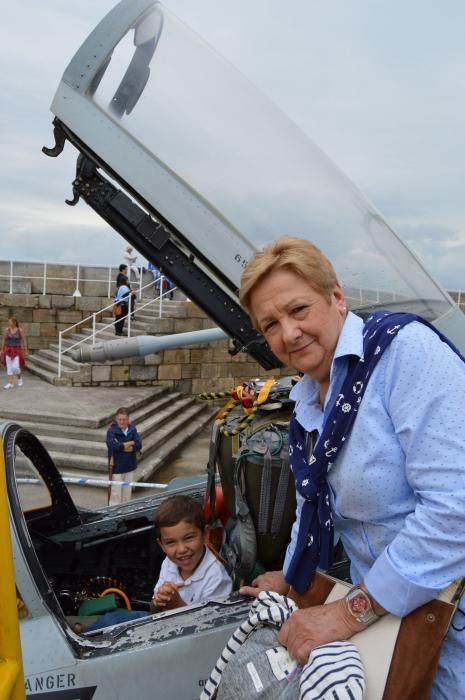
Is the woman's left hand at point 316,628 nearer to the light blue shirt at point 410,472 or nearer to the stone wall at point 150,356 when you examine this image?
the light blue shirt at point 410,472

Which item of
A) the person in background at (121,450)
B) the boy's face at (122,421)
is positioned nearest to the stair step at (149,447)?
the person in background at (121,450)

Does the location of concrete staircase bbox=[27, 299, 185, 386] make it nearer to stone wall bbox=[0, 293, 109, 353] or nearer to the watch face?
stone wall bbox=[0, 293, 109, 353]

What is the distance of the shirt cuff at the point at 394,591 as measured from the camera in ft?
3.39

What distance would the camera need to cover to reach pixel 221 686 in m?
1.18

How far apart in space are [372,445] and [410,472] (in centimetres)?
9

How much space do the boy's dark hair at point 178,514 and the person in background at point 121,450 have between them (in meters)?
3.64

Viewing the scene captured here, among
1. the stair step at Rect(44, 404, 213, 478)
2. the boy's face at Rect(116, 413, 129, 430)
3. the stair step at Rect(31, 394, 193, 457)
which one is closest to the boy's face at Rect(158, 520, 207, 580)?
the boy's face at Rect(116, 413, 129, 430)

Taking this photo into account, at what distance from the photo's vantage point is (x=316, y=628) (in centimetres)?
112

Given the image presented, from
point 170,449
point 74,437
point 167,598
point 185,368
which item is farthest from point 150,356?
point 167,598

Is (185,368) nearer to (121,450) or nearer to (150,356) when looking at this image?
(150,356)

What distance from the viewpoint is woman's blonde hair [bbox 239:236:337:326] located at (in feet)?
3.74

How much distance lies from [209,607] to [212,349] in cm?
1214

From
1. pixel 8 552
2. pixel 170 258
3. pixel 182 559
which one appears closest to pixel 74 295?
pixel 170 258

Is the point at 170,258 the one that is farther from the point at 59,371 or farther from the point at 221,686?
the point at 59,371
